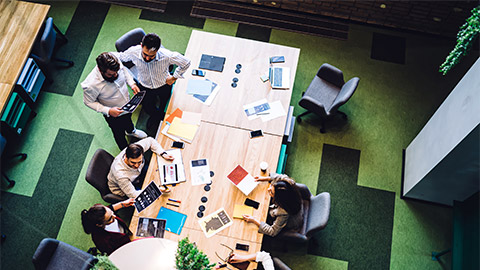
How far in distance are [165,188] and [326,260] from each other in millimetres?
2142

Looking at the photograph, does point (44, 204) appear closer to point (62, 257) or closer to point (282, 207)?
point (62, 257)

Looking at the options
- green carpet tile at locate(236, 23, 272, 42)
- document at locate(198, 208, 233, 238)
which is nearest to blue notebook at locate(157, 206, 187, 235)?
document at locate(198, 208, 233, 238)

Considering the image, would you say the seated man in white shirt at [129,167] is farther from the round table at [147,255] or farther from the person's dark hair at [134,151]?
the round table at [147,255]

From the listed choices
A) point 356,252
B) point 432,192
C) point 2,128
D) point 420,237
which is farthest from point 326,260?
point 2,128

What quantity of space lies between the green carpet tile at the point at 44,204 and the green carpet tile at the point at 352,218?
126 inches

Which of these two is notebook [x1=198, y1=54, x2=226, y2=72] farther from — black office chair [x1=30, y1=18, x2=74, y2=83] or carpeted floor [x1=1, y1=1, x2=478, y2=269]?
black office chair [x1=30, y1=18, x2=74, y2=83]

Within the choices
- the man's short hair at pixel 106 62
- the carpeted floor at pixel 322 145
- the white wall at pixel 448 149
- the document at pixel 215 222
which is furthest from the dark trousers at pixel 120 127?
the white wall at pixel 448 149

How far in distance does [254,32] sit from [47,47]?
307 centimetres

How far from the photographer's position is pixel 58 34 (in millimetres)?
6012

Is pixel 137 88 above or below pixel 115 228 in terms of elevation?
above

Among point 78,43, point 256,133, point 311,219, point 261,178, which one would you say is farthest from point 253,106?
point 78,43

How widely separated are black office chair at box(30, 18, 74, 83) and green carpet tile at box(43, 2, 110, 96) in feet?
0.30

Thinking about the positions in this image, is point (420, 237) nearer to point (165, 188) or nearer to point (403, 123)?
point (403, 123)

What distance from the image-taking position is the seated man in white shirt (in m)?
3.92
